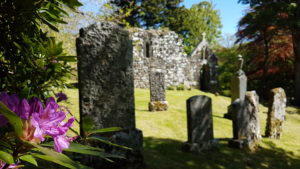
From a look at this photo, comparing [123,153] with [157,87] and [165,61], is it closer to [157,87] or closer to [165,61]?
[157,87]

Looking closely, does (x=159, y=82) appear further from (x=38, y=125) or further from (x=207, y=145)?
(x=38, y=125)

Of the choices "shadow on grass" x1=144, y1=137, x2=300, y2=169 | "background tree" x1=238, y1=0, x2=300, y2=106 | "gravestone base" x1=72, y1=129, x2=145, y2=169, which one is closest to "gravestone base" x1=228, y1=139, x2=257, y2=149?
"shadow on grass" x1=144, y1=137, x2=300, y2=169

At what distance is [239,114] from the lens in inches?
254

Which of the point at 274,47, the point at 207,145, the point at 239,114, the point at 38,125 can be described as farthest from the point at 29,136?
the point at 274,47

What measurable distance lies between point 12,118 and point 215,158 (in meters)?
5.34

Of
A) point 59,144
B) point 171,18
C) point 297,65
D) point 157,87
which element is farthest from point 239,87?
point 171,18

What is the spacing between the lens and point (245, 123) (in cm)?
657

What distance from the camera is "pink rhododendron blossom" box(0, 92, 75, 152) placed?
0.63 m

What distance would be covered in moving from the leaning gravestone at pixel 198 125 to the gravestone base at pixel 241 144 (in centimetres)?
74

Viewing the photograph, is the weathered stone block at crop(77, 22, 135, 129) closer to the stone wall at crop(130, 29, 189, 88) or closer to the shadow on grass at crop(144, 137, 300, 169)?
the shadow on grass at crop(144, 137, 300, 169)

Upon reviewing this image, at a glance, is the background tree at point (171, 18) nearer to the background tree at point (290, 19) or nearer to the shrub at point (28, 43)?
the background tree at point (290, 19)

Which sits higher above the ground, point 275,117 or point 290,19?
point 290,19

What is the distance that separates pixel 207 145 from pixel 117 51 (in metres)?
3.56

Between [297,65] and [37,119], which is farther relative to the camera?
[297,65]
